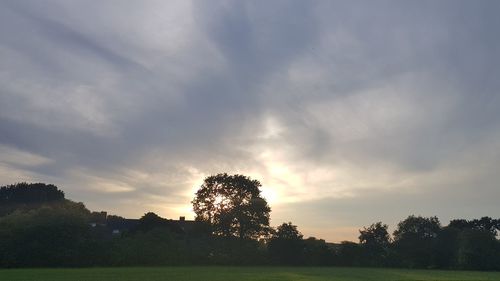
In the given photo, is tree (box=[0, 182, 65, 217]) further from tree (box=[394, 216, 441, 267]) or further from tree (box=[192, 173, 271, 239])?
tree (box=[394, 216, 441, 267])

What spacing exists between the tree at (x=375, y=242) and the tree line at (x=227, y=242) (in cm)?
15

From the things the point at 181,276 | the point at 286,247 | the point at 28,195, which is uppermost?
the point at 28,195

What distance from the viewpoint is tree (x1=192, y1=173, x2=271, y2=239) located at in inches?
2938

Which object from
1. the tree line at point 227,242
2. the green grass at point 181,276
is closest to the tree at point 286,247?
the tree line at point 227,242

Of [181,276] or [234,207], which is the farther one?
[234,207]

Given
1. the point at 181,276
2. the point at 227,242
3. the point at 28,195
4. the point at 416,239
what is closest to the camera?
the point at 181,276

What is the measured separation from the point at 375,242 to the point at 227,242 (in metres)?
23.8

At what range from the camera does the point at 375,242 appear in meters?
74.1

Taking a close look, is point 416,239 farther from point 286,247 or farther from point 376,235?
point 286,247

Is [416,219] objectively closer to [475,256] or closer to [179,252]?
[475,256]

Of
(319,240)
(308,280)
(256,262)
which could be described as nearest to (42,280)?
(308,280)

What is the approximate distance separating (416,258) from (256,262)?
82.4 feet

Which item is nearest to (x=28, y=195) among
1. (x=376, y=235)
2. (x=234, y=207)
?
(x=234, y=207)

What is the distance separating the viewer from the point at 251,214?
75.3 m
